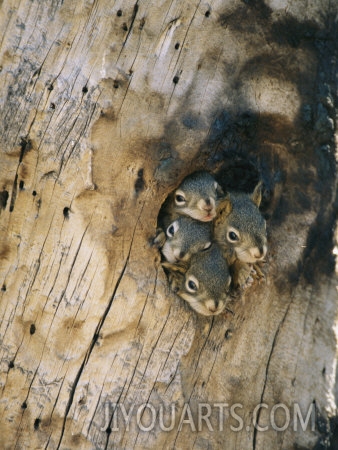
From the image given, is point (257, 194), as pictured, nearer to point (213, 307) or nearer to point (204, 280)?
point (204, 280)

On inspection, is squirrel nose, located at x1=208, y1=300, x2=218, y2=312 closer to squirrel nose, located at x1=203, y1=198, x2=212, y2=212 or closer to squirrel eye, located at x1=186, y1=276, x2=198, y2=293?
squirrel eye, located at x1=186, y1=276, x2=198, y2=293

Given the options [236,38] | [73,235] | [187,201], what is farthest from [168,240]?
[236,38]

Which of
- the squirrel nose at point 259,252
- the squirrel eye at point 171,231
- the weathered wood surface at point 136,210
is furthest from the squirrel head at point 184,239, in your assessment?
the squirrel nose at point 259,252

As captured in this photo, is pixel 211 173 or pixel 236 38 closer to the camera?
pixel 236 38

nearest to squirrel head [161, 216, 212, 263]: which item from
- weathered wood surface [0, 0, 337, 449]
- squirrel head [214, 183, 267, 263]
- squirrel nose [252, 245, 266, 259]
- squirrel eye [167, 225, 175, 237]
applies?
squirrel eye [167, 225, 175, 237]

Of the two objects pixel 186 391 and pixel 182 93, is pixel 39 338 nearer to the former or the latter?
pixel 186 391

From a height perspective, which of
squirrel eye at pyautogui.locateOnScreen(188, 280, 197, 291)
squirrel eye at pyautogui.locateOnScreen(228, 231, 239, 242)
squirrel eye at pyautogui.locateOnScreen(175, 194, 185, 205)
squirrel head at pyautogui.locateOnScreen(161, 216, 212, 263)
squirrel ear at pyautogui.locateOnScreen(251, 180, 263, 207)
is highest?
squirrel ear at pyautogui.locateOnScreen(251, 180, 263, 207)
